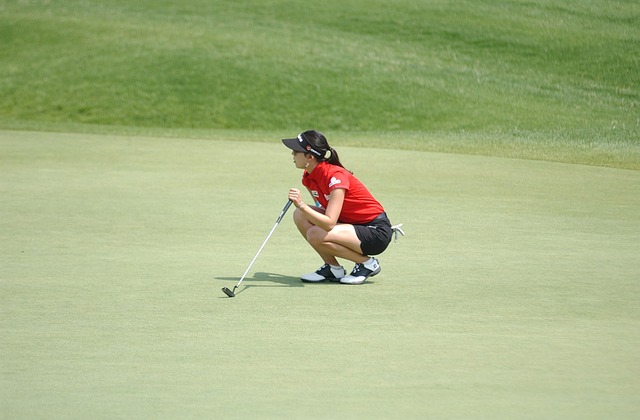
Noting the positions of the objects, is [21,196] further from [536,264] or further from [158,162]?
[536,264]

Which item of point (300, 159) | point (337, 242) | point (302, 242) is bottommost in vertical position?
point (302, 242)

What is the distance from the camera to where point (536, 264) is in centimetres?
939

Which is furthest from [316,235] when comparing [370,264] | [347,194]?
[370,264]

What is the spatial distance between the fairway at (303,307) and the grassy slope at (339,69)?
8383mm

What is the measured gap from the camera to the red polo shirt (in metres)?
8.25

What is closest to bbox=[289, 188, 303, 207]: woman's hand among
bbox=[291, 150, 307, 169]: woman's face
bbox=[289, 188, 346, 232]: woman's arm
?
bbox=[289, 188, 346, 232]: woman's arm

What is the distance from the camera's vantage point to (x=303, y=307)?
7.63 meters

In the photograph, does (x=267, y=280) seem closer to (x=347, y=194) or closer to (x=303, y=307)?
(x=347, y=194)

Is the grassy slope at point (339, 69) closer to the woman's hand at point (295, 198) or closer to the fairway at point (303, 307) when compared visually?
the fairway at point (303, 307)

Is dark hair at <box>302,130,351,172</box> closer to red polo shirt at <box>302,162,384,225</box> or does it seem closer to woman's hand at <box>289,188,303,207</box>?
red polo shirt at <box>302,162,384,225</box>

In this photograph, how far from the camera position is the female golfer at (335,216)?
8172mm

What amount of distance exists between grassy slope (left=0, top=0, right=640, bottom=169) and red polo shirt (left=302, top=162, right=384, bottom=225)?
1189 centimetres

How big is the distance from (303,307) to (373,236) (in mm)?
1077

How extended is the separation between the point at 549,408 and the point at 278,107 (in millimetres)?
23568
